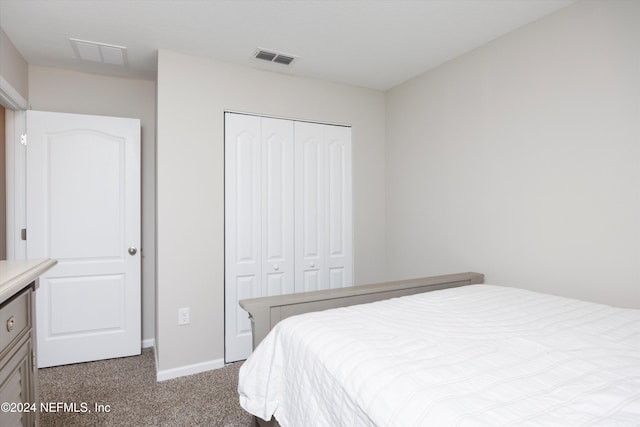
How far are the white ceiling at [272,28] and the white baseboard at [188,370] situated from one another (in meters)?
2.38

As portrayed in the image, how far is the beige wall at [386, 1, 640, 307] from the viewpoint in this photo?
1.76 metres

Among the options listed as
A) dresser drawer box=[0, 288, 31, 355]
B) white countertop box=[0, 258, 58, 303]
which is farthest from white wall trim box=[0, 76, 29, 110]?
dresser drawer box=[0, 288, 31, 355]

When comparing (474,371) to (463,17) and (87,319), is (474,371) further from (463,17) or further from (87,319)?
(87,319)

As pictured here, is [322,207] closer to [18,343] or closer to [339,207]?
[339,207]

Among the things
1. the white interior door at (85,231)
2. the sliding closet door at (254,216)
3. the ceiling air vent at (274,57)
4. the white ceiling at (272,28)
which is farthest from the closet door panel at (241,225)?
Result: the white interior door at (85,231)

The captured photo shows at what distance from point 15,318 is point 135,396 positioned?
1.32 metres

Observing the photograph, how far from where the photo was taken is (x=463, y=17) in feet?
6.91

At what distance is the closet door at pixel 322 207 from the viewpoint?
3078 millimetres

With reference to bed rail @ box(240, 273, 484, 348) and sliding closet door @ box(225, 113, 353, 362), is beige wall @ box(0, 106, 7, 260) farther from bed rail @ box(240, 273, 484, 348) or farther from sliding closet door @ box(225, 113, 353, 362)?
bed rail @ box(240, 273, 484, 348)

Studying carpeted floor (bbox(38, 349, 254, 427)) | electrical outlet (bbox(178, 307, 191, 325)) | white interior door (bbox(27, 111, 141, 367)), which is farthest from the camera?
white interior door (bbox(27, 111, 141, 367))

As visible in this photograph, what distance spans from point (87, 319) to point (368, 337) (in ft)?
8.69

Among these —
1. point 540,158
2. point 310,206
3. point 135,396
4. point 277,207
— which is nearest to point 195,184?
point 277,207

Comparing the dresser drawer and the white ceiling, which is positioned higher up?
the white ceiling

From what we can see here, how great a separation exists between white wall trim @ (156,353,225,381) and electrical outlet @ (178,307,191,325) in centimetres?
33
